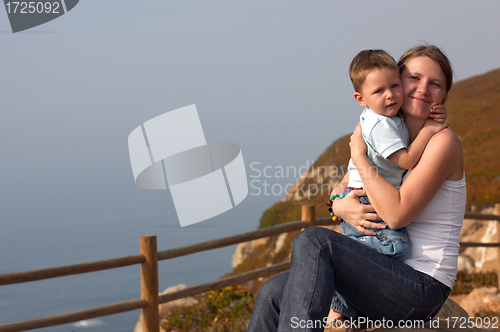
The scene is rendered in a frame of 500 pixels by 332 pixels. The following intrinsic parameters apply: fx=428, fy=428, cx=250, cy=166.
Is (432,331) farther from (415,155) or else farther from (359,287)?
(415,155)

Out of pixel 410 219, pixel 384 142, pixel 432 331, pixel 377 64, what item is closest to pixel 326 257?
pixel 410 219

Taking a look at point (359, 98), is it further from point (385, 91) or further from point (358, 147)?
point (358, 147)

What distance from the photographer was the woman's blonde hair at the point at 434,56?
79.9 inches

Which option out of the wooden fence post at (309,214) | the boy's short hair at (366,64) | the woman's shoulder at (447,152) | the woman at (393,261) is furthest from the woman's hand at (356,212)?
the wooden fence post at (309,214)

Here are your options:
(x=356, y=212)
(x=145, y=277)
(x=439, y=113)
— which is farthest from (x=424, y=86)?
(x=145, y=277)

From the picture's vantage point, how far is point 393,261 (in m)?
1.85

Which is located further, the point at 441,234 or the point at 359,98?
the point at 359,98

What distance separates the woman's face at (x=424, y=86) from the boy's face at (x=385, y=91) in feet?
0.17

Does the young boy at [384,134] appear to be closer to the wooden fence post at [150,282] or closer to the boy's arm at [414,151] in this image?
the boy's arm at [414,151]

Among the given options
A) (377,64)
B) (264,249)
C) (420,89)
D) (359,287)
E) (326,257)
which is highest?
(377,64)

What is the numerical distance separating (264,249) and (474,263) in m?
9.80

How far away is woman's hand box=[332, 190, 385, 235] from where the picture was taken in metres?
1.98

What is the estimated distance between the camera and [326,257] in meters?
1.75

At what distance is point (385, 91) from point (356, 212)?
60cm
